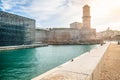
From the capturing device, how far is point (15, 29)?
46.0 metres

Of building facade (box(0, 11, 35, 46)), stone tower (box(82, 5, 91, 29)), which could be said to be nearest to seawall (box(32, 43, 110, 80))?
building facade (box(0, 11, 35, 46))

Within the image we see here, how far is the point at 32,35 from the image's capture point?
5725cm

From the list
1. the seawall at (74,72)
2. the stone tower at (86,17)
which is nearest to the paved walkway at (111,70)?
the seawall at (74,72)

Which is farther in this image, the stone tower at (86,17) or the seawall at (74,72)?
the stone tower at (86,17)

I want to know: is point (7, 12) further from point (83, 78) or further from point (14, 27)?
point (83, 78)

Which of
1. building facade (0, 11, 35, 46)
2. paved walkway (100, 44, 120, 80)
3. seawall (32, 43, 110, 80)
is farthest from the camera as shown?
building facade (0, 11, 35, 46)

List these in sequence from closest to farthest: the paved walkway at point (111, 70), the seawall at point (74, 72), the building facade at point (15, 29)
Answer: the seawall at point (74, 72), the paved walkway at point (111, 70), the building facade at point (15, 29)

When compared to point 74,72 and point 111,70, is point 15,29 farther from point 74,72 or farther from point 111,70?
point 74,72

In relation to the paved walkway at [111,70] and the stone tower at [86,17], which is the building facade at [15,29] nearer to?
the paved walkway at [111,70]

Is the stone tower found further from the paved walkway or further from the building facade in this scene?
the paved walkway

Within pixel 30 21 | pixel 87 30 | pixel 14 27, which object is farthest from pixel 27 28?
pixel 87 30

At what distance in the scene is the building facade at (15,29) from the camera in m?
40.5

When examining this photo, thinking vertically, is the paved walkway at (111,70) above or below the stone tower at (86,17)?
below

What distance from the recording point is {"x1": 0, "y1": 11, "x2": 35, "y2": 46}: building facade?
40.5 metres
